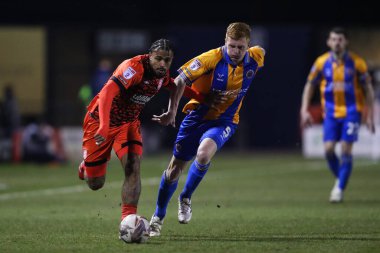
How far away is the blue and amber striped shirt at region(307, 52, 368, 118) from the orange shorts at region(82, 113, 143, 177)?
17.7 feet

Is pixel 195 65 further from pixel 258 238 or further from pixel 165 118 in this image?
pixel 258 238

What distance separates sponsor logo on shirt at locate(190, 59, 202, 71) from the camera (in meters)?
10.8

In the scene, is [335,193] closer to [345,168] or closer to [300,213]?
[345,168]

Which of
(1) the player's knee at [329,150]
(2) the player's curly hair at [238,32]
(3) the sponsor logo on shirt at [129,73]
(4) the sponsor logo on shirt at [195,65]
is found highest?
(2) the player's curly hair at [238,32]

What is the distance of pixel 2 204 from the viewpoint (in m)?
14.8

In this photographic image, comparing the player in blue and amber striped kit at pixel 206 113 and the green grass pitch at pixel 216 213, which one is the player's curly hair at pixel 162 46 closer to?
the player in blue and amber striped kit at pixel 206 113

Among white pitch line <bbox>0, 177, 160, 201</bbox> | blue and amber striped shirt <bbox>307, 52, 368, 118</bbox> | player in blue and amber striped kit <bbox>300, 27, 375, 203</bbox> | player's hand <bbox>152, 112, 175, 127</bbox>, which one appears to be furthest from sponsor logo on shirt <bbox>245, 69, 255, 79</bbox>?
white pitch line <bbox>0, 177, 160, 201</bbox>

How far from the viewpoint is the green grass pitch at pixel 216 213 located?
9742 millimetres

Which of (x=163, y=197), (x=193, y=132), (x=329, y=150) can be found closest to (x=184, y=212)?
(x=163, y=197)

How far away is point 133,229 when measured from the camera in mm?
9625

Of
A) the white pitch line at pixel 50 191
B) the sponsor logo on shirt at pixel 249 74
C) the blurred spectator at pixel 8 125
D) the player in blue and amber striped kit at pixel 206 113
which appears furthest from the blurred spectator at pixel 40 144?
the sponsor logo on shirt at pixel 249 74

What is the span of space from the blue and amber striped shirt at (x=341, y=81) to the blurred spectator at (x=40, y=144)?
10631 millimetres

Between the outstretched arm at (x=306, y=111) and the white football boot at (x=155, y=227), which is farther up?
the outstretched arm at (x=306, y=111)

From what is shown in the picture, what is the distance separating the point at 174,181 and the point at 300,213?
2.67 meters
